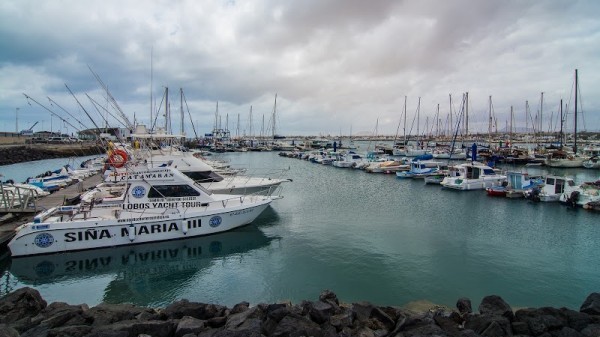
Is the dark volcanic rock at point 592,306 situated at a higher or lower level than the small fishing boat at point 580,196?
lower

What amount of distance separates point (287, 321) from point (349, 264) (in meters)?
7.10

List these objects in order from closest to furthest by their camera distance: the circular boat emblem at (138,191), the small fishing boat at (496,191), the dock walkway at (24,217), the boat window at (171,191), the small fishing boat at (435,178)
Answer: the dock walkway at (24,217), the circular boat emblem at (138,191), the boat window at (171,191), the small fishing boat at (496,191), the small fishing boat at (435,178)

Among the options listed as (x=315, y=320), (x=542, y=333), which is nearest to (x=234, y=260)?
(x=315, y=320)

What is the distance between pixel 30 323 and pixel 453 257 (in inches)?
620

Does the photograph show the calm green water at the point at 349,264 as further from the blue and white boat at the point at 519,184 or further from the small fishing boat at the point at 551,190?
the blue and white boat at the point at 519,184

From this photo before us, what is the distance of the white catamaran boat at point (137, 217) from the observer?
15.7 meters

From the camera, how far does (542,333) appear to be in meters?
9.21

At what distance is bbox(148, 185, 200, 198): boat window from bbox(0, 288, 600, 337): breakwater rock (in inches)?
282

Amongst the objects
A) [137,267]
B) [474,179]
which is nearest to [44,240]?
[137,267]

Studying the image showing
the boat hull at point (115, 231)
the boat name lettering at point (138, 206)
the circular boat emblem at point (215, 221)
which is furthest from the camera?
the circular boat emblem at point (215, 221)

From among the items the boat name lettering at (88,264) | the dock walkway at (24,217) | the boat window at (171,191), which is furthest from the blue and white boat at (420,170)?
the boat name lettering at (88,264)

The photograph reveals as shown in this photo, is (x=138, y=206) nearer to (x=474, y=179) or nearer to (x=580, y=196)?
(x=580, y=196)

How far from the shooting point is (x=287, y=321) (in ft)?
30.1

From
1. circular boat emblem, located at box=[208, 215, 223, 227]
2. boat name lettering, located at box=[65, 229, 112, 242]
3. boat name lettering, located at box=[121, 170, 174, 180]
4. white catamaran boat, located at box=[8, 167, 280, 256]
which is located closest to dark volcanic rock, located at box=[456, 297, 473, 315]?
white catamaran boat, located at box=[8, 167, 280, 256]
